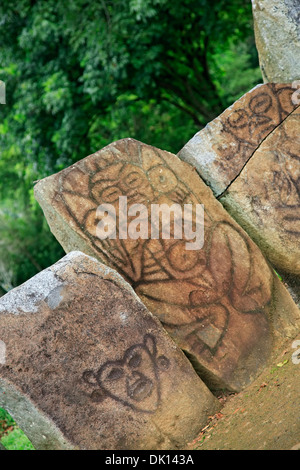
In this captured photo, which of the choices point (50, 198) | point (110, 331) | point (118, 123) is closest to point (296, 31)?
point (50, 198)

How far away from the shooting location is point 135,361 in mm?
3102

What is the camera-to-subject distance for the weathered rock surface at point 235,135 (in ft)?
13.3

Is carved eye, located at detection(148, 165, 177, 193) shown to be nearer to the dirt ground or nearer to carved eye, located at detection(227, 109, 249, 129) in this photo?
carved eye, located at detection(227, 109, 249, 129)

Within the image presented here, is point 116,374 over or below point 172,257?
below

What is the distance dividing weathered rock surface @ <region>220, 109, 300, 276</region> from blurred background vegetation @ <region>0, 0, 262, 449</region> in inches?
135

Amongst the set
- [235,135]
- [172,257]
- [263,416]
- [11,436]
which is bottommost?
[263,416]

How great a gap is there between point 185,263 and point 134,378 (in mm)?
948

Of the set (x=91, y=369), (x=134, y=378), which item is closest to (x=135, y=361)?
(x=134, y=378)

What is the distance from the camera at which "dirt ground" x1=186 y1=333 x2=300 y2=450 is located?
271cm

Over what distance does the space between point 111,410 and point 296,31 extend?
3.27 m

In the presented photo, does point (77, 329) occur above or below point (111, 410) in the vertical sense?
above

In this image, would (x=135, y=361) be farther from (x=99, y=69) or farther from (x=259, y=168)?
(x=99, y=69)

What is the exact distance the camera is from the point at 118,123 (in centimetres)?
912
